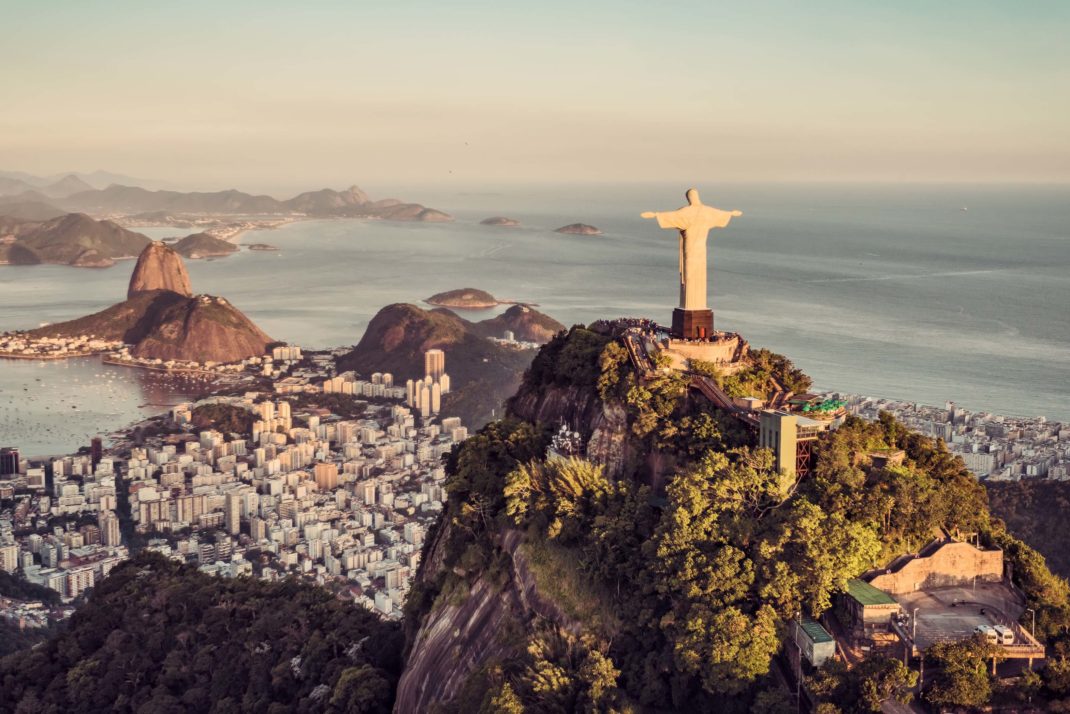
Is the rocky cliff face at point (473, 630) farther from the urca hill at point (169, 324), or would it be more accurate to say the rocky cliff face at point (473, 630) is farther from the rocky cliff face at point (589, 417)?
the urca hill at point (169, 324)

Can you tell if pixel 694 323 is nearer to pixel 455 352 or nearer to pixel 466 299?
pixel 455 352

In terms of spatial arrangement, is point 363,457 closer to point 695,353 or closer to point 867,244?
point 695,353

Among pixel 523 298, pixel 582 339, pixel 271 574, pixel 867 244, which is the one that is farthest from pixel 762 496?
pixel 867 244

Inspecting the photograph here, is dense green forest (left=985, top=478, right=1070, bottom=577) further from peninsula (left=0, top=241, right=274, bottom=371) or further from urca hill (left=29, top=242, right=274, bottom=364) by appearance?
urca hill (left=29, top=242, right=274, bottom=364)

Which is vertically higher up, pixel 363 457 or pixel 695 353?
pixel 695 353

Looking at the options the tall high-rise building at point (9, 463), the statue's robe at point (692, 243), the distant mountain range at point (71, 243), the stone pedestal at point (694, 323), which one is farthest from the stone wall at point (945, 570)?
the distant mountain range at point (71, 243)

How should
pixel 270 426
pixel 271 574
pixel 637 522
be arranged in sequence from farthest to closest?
pixel 270 426 → pixel 271 574 → pixel 637 522

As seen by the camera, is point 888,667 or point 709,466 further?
point 709,466
